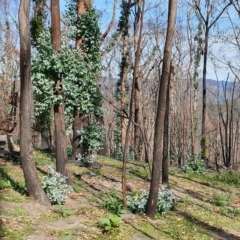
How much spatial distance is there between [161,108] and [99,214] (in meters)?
2.44

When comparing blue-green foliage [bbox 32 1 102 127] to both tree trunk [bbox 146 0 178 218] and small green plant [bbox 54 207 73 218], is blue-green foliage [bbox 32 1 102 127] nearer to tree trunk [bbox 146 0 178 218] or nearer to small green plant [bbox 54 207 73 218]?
small green plant [bbox 54 207 73 218]

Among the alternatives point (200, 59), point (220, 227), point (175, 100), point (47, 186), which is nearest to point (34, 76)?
point (47, 186)

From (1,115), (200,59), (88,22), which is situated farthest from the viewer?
(200,59)

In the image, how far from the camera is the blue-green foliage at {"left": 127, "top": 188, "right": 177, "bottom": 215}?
24.9 ft

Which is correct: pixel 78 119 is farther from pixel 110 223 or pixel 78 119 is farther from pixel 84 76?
pixel 110 223

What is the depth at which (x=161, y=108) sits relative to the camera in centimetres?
702

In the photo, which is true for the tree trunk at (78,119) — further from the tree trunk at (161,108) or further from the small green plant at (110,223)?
the small green plant at (110,223)

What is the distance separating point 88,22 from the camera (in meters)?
12.5

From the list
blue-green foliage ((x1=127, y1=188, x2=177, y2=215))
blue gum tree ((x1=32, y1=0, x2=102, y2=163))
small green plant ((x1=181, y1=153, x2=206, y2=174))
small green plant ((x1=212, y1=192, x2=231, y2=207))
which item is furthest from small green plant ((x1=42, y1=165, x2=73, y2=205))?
small green plant ((x1=181, y1=153, x2=206, y2=174))

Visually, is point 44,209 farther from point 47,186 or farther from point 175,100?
point 175,100

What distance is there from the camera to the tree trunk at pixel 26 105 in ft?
22.4

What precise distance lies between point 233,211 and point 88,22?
308 inches

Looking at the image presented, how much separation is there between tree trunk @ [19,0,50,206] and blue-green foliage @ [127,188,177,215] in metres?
1.84

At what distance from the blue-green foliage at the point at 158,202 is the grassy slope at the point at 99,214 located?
0.21 m
